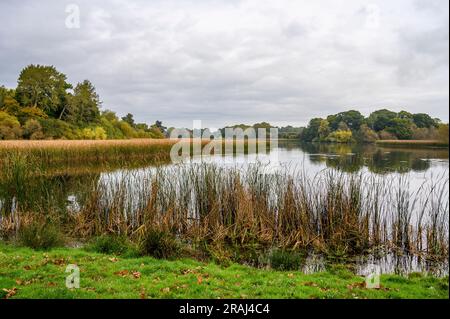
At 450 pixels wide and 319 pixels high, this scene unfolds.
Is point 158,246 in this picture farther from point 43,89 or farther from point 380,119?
point 43,89

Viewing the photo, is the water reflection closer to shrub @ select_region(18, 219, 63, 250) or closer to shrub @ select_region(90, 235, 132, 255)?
shrub @ select_region(90, 235, 132, 255)

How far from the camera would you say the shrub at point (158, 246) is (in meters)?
6.30

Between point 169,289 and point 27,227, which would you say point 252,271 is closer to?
point 169,289

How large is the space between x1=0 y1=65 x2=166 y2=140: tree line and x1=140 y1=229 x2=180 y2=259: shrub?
27.4 metres

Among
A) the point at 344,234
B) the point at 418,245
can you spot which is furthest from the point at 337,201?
the point at 418,245

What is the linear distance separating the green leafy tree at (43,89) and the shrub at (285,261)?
36216mm

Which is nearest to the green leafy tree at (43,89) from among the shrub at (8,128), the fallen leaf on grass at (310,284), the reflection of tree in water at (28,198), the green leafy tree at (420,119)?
the shrub at (8,128)

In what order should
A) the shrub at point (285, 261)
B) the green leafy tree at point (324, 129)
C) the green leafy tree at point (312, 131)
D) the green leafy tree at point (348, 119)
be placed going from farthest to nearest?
the green leafy tree at point (312, 131) < the green leafy tree at point (324, 129) < the green leafy tree at point (348, 119) < the shrub at point (285, 261)

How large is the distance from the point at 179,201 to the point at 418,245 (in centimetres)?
492

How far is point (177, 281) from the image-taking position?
479 centimetres

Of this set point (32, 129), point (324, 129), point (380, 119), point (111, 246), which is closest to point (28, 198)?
point (111, 246)

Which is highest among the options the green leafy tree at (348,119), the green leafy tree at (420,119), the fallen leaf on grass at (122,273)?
the green leafy tree at (348,119)

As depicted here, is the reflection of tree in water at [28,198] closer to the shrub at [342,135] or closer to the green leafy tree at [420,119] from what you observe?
the green leafy tree at [420,119]

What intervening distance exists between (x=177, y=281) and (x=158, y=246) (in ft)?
5.42
